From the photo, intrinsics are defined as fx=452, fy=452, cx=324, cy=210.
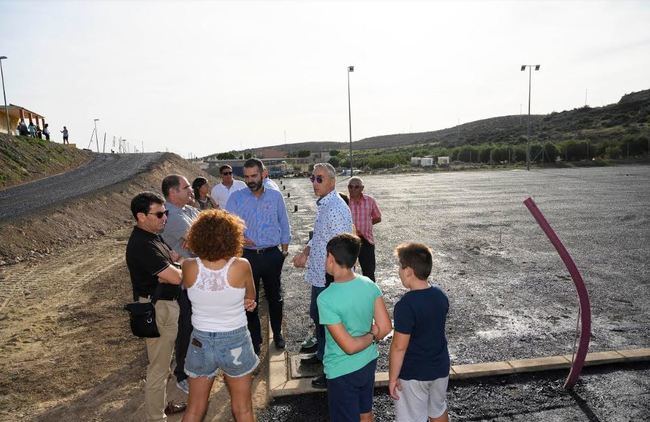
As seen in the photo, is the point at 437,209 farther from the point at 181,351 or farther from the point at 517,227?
the point at 181,351

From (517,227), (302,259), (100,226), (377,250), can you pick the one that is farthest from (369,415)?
(100,226)

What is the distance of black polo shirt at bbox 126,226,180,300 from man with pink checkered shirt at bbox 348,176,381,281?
3209mm

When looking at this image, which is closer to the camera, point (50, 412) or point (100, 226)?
point (50, 412)

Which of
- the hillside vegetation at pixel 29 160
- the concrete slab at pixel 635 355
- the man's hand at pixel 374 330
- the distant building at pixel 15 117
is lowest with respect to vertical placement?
the concrete slab at pixel 635 355

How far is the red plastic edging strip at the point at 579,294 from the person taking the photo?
380 centimetres

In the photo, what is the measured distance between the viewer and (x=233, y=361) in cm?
299

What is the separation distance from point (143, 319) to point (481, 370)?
3298mm

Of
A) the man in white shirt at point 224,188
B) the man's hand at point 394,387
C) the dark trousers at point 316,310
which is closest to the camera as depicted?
the man's hand at point 394,387

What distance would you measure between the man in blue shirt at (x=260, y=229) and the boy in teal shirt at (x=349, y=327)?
2.11 m

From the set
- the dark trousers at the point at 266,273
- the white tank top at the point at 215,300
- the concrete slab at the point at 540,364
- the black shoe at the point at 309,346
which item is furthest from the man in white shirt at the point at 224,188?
the concrete slab at the point at 540,364

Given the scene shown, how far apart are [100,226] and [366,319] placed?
47.8 ft

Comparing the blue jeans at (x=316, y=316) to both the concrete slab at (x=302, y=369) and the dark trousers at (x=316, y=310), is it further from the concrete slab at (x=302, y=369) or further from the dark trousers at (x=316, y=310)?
the concrete slab at (x=302, y=369)

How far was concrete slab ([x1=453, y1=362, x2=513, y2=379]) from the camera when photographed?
4566mm

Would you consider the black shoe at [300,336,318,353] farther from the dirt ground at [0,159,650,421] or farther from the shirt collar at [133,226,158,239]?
the shirt collar at [133,226,158,239]
